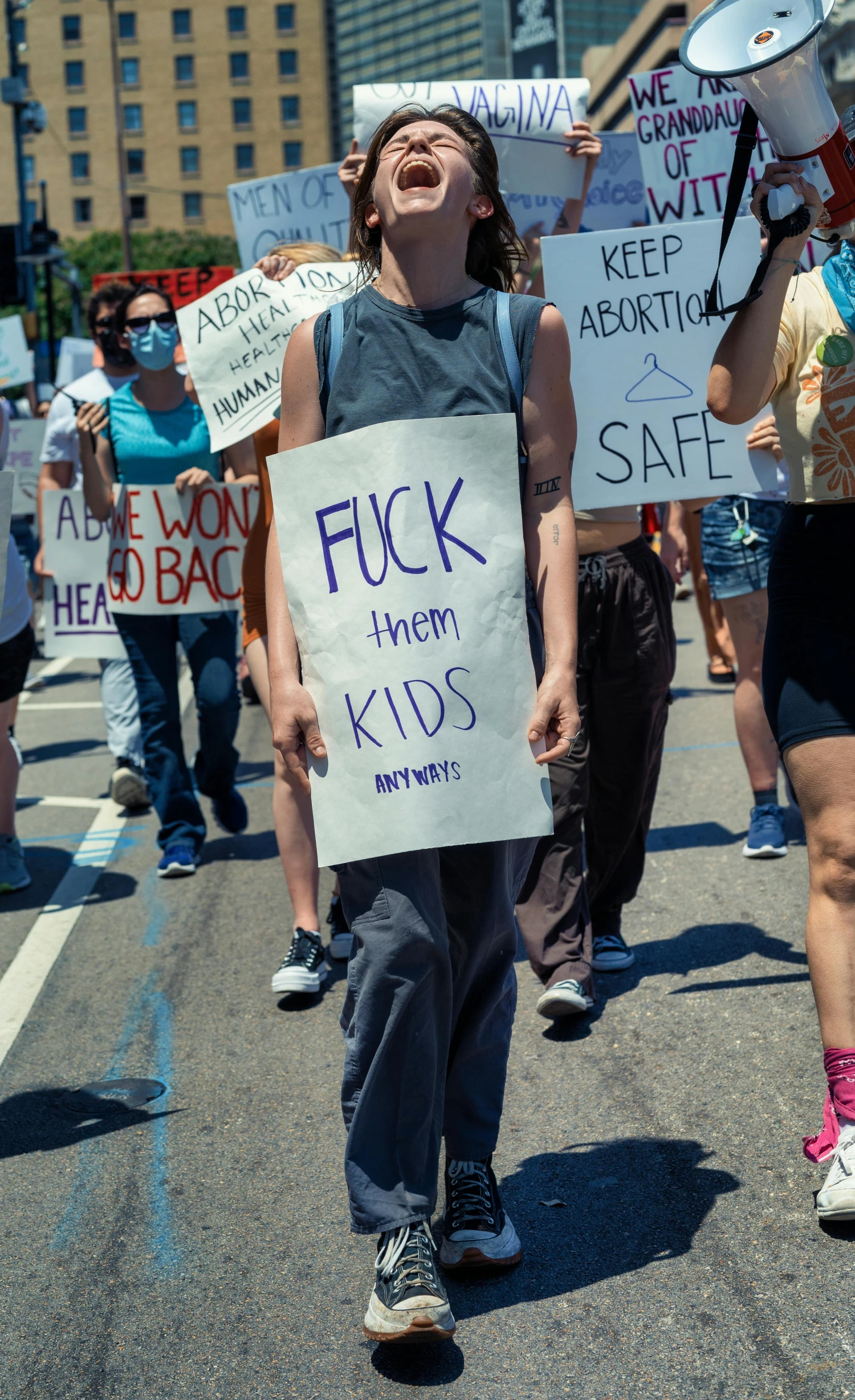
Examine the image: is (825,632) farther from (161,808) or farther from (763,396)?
(161,808)

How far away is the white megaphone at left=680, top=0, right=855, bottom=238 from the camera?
8.93 ft

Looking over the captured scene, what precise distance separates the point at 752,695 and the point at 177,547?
2230mm

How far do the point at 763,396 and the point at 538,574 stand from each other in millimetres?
682

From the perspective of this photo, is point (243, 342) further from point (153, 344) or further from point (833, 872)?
point (833, 872)

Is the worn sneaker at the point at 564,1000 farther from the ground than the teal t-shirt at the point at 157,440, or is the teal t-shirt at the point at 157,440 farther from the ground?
the teal t-shirt at the point at 157,440

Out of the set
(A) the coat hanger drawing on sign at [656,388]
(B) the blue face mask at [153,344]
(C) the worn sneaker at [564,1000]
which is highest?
(B) the blue face mask at [153,344]

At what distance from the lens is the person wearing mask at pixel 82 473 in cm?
712

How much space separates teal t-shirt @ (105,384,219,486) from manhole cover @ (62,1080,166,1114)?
2.87 meters

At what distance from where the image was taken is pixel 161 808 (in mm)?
5988

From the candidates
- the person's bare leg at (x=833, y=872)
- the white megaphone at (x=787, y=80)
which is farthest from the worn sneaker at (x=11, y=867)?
the white megaphone at (x=787, y=80)

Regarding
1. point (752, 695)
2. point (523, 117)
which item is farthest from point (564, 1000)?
point (523, 117)

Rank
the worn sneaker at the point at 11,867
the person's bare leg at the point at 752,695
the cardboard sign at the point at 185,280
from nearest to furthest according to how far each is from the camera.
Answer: the person's bare leg at the point at 752,695 → the worn sneaker at the point at 11,867 → the cardboard sign at the point at 185,280

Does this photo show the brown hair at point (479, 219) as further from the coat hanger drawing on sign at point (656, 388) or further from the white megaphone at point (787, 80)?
the coat hanger drawing on sign at point (656, 388)

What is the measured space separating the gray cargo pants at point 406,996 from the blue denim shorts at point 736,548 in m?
3.19
